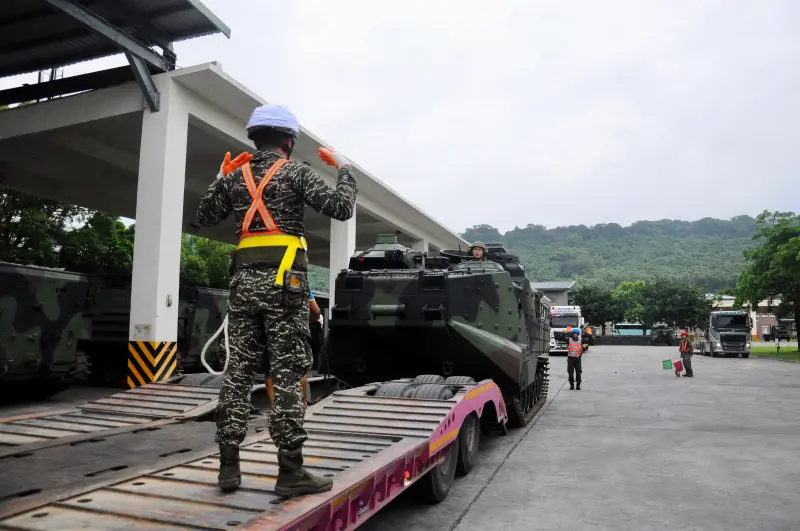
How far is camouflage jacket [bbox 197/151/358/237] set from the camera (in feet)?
10.6

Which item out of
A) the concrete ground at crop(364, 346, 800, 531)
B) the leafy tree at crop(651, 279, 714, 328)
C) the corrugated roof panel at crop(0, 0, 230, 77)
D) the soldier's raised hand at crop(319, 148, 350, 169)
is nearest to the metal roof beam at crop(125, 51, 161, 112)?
the corrugated roof panel at crop(0, 0, 230, 77)

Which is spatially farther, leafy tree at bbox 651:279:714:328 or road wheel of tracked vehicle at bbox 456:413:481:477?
leafy tree at bbox 651:279:714:328

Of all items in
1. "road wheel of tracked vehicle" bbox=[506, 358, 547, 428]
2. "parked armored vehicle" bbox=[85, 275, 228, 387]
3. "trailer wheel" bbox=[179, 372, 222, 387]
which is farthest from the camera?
"parked armored vehicle" bbox=[85, 275, 228, 387]

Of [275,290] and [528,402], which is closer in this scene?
[275,290]

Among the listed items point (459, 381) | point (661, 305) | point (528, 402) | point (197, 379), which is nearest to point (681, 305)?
point (661, 305)

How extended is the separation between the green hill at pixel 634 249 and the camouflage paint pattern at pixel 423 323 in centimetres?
10601

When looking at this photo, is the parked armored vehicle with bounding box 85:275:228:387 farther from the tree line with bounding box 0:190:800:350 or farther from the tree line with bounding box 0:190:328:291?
the tree line with bounding box 0:190:328:291

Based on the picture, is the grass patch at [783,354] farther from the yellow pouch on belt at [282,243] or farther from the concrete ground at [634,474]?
the yellow pouch on belt at [282,243]

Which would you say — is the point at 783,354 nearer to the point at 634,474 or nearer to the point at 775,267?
the point at 775,267

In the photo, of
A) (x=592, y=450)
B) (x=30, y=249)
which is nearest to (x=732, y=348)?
(x=592, y=450)

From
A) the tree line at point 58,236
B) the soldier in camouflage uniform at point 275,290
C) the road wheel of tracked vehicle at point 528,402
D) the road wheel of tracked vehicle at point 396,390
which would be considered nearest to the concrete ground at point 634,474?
the road wheel of tracked vehicle at point 528,402

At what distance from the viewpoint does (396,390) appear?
5.93 meters

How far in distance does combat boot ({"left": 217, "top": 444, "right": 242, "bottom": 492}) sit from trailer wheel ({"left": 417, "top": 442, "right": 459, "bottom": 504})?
6.25ft

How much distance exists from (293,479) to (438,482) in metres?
2.11
